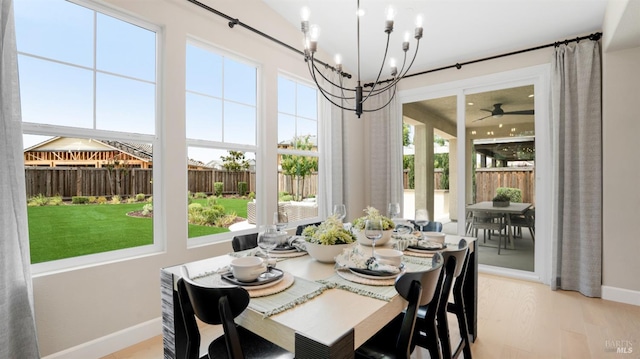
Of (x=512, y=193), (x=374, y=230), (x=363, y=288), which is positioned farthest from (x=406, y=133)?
(x=363, y=288)

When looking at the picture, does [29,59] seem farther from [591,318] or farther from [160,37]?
[591,318]

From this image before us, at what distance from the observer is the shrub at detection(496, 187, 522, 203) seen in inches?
144

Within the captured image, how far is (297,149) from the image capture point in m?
3.78

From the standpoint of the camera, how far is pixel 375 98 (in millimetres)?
4574

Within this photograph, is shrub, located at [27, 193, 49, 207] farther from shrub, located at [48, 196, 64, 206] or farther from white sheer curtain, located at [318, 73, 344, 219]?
white sheer curtain, located at [318, 73, 344, 219]

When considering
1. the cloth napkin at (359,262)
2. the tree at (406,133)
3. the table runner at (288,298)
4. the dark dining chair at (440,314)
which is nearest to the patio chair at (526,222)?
the tree at (406,133)

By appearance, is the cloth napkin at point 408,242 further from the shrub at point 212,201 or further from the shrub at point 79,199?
the shrub at point 79,199

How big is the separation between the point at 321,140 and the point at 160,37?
2.09 metres

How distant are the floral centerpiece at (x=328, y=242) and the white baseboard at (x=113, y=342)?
1568 millimetres

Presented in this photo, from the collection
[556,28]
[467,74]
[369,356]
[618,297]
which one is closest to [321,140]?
[467,74]

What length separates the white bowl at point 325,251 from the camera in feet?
5.42

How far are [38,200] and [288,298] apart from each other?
75.6 inches

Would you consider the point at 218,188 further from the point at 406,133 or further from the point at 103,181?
the point at 406,133

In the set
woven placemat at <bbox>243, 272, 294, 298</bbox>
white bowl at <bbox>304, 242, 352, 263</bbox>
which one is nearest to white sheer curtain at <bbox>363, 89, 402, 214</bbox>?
white bowl at <bbox>304, 242, 352, 263</bbox>
